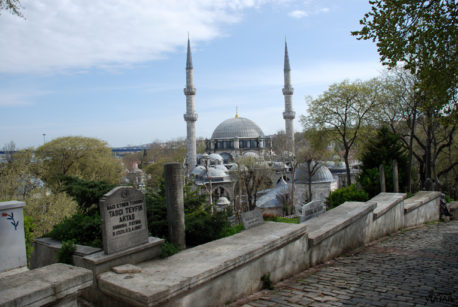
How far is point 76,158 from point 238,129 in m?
43.0

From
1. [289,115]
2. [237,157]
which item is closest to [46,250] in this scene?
[237,157]

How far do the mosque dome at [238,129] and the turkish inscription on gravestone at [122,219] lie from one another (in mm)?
65816

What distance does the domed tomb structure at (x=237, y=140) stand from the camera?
67438mm

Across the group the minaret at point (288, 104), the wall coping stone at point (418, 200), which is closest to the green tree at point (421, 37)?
the wall coping stone at point (418, 200)

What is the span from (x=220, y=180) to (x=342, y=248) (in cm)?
3384

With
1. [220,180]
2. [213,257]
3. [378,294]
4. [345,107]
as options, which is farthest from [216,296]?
[220,180]

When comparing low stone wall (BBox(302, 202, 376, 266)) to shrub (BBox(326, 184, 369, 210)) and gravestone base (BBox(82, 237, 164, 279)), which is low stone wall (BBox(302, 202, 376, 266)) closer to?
gravestone base (BBox(82, 237, 164, 279))

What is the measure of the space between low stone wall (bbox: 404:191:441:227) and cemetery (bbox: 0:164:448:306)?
4488mm

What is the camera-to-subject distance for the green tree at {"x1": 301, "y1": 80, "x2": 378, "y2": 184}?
61.4 ft

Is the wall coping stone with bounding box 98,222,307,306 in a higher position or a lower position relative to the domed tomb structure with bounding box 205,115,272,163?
lower

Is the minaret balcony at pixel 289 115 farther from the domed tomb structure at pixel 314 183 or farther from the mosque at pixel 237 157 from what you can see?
the domed tomb structure at pixel 314 183

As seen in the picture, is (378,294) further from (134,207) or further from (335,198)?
(335,198)

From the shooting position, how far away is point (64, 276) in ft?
10.3

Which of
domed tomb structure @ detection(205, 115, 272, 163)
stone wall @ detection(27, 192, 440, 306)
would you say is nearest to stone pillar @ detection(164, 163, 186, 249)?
stone wall @ detection(27, 192, 440, 306)
